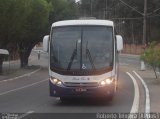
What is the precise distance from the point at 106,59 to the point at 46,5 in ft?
117

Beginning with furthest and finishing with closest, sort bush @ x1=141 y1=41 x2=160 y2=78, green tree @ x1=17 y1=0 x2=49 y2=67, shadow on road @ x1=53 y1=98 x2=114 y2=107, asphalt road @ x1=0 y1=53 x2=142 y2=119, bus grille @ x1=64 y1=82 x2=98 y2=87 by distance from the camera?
green tree @ x1=17 y1=0 x2=49 y2=67, bush @ x1=141 y1=41 x2=160 y2=78, shadow on road @ x1=53 y1=98 x2=114 y2=107, bus grille @ x1=64 y1=82 x2=98 y2=87, asphalt road @ x1=0 y1=53 x2=142 y2=119

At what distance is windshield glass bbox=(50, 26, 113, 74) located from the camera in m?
19.5

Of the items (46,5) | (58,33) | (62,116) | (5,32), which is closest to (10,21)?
(5,32)

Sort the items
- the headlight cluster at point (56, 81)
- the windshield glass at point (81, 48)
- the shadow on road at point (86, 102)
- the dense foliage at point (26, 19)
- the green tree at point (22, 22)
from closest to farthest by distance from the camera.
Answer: the headlight cluster at point (56, 81) < the windshield glass at point (81, 48) < the shadow on road at point (86, 102) < the green tree at point (22, 22) < the dense foliage at point (26, 19)

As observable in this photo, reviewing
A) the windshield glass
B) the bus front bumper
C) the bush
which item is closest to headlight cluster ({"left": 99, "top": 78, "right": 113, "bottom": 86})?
the bus front bumper

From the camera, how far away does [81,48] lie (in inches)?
781

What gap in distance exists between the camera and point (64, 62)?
19.6m

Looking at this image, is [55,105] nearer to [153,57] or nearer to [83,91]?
[83,91]

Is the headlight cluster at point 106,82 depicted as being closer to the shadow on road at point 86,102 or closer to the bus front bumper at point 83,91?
the bus front bumper at point 83,91

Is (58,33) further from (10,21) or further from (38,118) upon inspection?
(10,21)

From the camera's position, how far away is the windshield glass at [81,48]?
19531 millimetres

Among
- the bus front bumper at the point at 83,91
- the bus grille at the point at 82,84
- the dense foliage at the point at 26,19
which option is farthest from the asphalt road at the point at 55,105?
the dense foliage at the point at 26,19

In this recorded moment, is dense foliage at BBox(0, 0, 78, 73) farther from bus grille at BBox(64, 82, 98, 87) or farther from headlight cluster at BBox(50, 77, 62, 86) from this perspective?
bus grille at BBox(64, 82, 98, 87)

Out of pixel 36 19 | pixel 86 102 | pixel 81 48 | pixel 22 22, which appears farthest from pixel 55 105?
pixel 36 19
